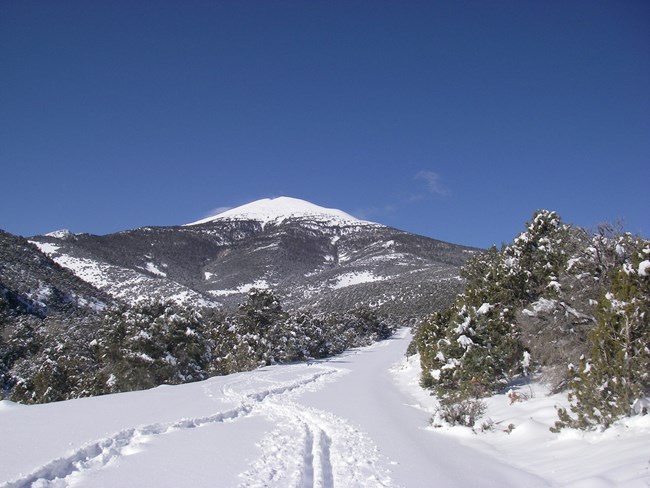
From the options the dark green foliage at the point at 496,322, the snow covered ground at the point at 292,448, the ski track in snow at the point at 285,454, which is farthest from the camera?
the dark green foliage at the point at 496,322

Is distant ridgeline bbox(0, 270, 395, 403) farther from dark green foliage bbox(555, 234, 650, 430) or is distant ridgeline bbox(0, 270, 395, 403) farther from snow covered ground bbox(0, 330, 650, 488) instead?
dark green foliage bbox(555, 234, 650, 430)

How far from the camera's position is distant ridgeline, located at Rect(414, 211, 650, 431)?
8234 millimetres

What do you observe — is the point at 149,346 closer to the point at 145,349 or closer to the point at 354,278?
the point at 145,349

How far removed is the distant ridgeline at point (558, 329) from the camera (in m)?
8.23

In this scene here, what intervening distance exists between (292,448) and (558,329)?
8060mm

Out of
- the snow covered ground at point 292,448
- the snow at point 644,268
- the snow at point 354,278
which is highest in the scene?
the snow at point 354,278

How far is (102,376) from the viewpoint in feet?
85.7

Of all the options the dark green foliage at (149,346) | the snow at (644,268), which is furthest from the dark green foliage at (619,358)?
the dark green foliage at (149,346)

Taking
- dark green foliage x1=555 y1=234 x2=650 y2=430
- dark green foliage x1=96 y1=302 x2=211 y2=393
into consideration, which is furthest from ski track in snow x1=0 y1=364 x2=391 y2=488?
dark green foliage x1=96 y1=302 x2=211 y2=393

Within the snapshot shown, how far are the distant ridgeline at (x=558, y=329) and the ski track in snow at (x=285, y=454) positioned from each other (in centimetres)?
350

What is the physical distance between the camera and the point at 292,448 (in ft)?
26.5

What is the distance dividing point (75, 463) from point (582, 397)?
834cm

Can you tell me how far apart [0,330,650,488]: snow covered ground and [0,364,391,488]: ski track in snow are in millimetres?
23

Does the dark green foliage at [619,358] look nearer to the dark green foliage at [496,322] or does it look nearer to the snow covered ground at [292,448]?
the snow covered ground at [292,448]
